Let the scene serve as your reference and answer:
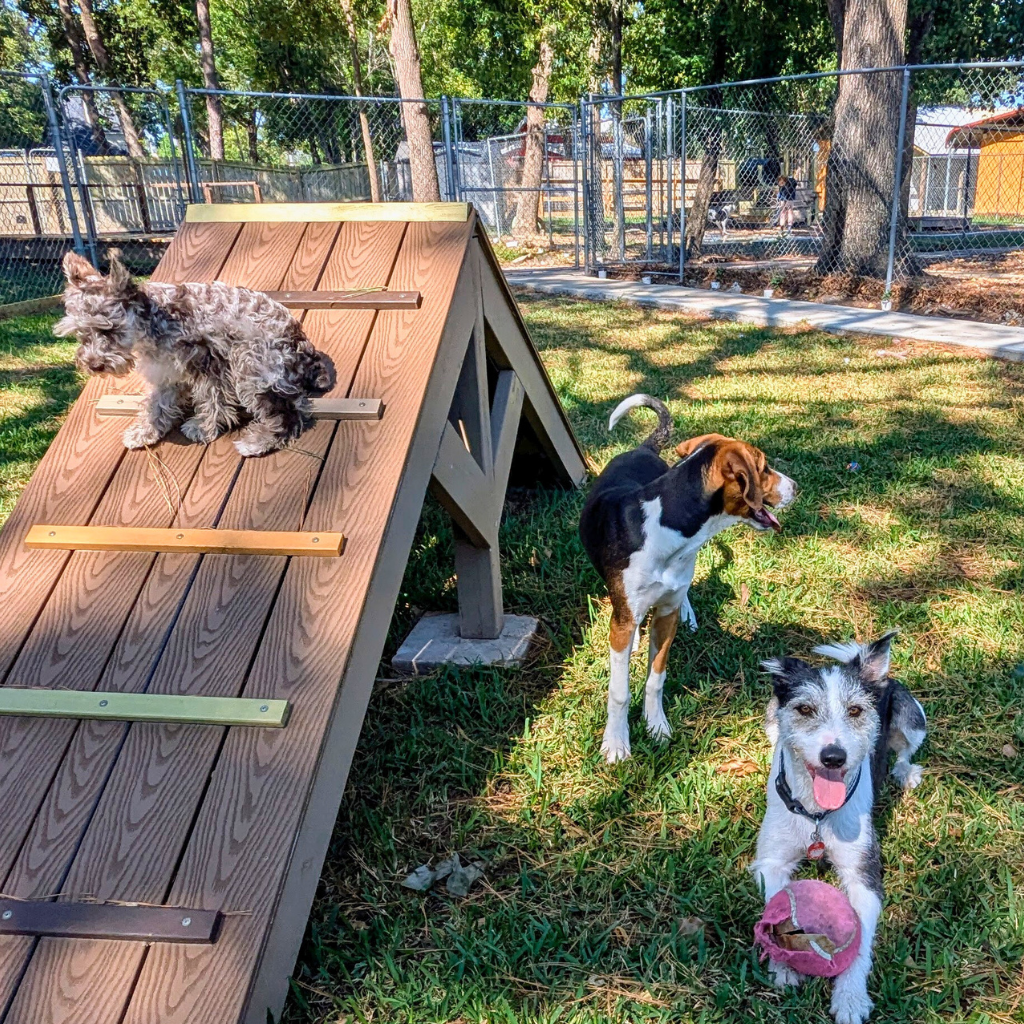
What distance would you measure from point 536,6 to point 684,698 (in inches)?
909

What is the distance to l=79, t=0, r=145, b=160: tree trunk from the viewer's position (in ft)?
82.1

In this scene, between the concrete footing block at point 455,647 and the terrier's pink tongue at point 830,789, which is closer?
the terrier's pink tongue at point 830,789

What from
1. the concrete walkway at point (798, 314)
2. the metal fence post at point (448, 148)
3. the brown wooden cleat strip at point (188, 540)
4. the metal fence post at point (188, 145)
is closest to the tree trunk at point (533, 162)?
the metal fence post at point (448, 148)

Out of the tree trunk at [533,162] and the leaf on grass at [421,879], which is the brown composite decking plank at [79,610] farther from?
the tree trunk at [533,162]

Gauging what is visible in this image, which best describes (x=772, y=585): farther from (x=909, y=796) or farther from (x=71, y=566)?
(x=71, y=566)

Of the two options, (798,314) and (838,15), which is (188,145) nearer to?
(798,314)

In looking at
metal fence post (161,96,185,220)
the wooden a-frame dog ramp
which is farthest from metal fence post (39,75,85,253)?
the wooden a-frame dog ramp

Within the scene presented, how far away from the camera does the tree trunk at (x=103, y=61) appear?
82.1 feet

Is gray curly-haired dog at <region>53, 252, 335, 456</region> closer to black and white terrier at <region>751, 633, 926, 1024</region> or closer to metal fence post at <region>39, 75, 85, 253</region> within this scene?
black and white terrier at <region>751, 633, 926, 1024</region>

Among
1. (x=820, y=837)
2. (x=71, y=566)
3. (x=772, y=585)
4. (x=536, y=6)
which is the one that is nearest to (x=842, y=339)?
(x=772, y=585)

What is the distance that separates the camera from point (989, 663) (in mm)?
3635

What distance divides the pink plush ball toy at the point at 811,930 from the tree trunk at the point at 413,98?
580 inches

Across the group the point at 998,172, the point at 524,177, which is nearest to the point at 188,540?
the point at 524,177

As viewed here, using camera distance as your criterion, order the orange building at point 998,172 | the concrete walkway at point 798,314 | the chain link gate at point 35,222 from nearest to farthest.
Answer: the concrete walkway at point 798,314, the chain link gate at point 35,222, the orange building at point 998,172
